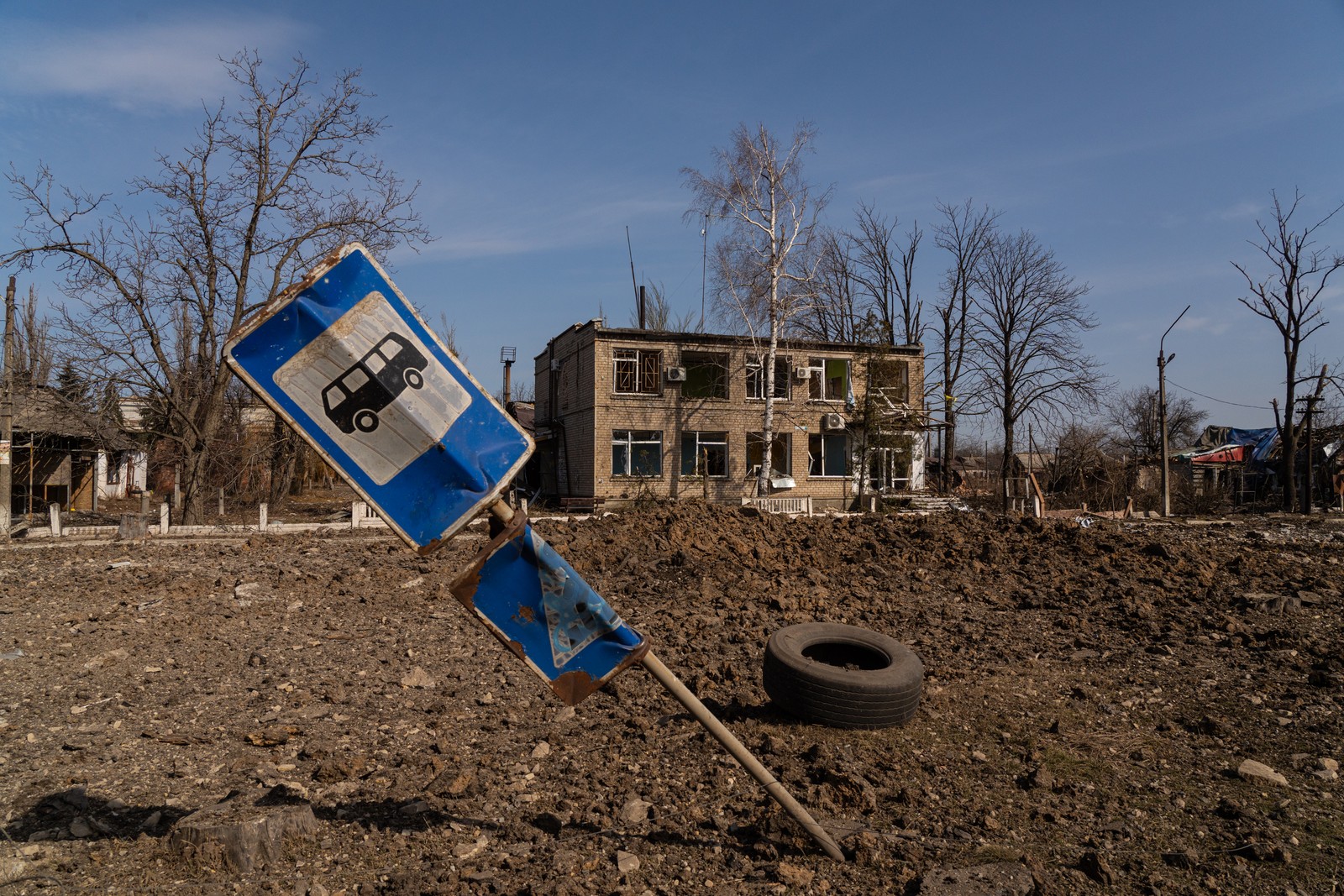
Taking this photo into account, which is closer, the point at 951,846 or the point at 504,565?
the point at 504,565

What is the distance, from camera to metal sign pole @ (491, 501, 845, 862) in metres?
2.61

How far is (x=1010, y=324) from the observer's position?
4050 cm

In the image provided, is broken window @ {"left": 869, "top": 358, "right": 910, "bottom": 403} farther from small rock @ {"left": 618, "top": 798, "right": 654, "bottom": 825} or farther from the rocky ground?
small rock @ {"left": 618, "top": 798, "right": 654, "bottom": 825}

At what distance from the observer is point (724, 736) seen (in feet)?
8.96

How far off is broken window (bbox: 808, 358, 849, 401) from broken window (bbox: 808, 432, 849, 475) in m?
1.60

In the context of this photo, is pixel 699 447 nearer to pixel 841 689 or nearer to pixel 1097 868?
pixel 841 689

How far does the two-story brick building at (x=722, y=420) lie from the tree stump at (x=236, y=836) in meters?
24.6

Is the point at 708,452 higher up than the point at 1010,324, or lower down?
lower down

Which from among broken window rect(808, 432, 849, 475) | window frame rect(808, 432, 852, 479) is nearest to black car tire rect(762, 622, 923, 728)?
window frame rect(808, 432, 852, 479)

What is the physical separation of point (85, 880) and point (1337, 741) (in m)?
6.49

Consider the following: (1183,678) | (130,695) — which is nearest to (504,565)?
(130,695)

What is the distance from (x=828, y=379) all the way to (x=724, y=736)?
1295 inches

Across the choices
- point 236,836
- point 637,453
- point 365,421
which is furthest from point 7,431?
point 365,421

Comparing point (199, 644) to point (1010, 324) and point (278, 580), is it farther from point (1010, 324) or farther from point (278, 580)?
point (1010, 324)
